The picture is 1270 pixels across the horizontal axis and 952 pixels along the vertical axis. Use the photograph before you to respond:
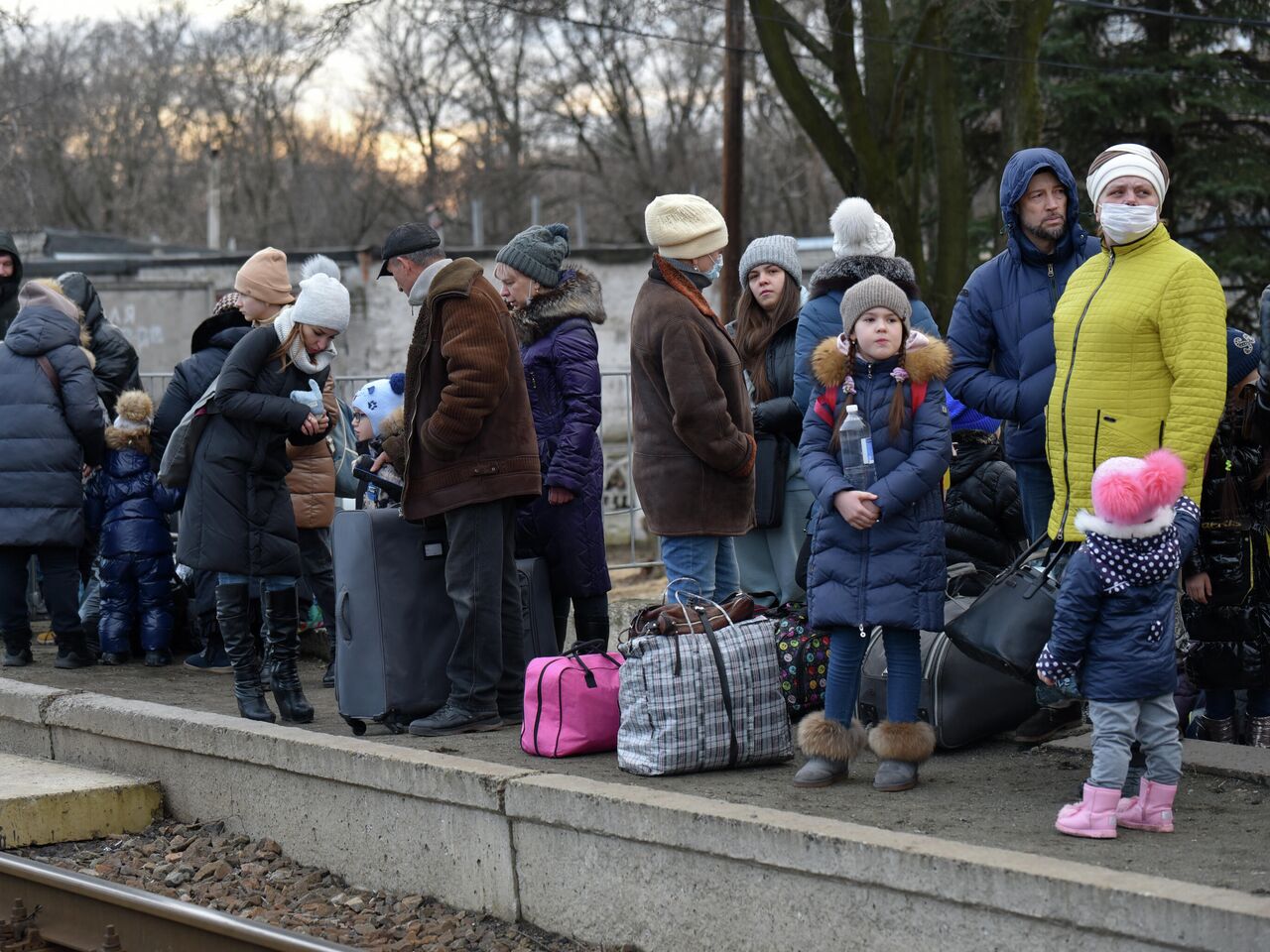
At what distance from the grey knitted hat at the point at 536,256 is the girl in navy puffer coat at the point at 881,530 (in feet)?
6.00

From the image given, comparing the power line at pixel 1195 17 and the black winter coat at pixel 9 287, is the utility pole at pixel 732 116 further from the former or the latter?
the black winter coat at pixel 9 287

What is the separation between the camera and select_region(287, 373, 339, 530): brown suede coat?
8188mm

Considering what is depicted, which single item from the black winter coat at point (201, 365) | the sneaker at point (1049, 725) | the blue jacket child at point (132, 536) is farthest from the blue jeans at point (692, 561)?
the blue jacket child at point (132, 536)

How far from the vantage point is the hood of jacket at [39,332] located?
28.9 ft

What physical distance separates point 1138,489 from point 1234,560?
4.49 feet

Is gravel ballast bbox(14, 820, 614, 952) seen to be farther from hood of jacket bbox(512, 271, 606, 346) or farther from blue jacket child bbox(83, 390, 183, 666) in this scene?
blue jacket child bbox(83, 390, 183, 666)

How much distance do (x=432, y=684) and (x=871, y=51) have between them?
12.6 metres

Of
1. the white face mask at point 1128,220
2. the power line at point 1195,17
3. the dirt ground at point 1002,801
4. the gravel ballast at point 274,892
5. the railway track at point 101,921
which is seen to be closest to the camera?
the dirt ground at point 1002,801

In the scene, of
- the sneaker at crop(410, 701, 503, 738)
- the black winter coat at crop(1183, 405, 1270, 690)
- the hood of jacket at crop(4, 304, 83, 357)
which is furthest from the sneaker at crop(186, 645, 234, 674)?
the black winter coat at crop(1183, 405, 1270, 690)

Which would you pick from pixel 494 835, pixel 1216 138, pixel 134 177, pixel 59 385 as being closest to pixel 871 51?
pixel 1216 138

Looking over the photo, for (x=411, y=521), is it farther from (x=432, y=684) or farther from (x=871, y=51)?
(x=871, y=51)

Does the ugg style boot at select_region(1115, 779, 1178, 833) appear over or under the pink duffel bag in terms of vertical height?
under

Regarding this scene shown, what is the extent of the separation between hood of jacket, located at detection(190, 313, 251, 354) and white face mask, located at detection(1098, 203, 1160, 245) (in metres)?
4.66

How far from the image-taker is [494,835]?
216 inches
